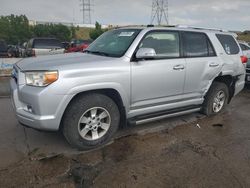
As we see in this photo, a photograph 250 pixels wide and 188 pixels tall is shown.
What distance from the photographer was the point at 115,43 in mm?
4367

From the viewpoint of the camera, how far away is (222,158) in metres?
3.69

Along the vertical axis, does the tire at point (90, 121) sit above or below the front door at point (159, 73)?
below

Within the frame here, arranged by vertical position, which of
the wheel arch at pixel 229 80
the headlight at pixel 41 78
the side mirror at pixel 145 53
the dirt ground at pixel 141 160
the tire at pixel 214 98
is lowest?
the dirt ground at pixel 141 160

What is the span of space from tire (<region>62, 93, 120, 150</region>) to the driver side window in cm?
112

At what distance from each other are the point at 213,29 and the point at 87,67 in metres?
3.18

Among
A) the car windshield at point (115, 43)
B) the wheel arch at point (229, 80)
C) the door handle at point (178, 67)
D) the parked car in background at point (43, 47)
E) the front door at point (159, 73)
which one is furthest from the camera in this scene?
the parked car in background at point (43, 47)

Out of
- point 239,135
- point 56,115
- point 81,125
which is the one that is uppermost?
point 56,115

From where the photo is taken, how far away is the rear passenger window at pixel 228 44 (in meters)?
5.36

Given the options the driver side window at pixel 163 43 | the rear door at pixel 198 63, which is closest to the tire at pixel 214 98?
the rear door at pixel 198 63

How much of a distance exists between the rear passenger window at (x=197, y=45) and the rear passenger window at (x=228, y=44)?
0.44 m

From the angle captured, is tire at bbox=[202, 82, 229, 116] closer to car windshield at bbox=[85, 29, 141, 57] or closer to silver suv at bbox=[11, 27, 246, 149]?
silver suv at bbox=[11, 27, 246, 149]

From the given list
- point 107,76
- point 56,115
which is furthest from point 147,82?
point 56,115

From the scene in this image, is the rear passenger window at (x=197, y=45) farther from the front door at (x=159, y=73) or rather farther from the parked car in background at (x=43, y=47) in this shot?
the parked car in background at (x=43, y=47)

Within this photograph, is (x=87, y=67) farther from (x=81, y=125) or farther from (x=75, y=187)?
(x=75, y=187)
